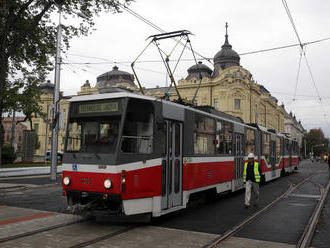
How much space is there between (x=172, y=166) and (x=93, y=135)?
86.4 inches

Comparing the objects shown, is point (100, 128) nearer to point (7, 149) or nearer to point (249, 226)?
point (249, 226)

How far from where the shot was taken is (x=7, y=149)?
30250 mm

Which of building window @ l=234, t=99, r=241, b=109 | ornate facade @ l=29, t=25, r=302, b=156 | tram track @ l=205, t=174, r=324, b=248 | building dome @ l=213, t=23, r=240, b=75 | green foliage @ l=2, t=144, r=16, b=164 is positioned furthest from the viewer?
building dome @ l=213, t=23, r=240, b=75

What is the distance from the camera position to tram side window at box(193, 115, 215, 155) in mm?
9855

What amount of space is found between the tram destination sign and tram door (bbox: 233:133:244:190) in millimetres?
7336

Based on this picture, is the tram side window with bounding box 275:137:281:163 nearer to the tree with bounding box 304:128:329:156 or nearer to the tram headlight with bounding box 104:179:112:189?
the tram headlight with bounding box 104:179:112:189

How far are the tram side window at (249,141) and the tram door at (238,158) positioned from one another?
801mm

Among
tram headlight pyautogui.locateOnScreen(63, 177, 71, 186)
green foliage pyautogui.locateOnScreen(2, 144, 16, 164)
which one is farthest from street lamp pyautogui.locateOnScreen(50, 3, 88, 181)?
green foliage pyautogui.locateOnScreen(2, 144, 16, 164)

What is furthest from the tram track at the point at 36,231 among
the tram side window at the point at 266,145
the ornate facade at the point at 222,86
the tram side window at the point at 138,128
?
the ornate facade at the point at 222,86

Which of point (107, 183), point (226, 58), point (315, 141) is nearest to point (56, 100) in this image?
point (107, 183)

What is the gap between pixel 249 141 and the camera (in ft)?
50.9

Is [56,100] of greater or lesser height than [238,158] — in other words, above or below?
above

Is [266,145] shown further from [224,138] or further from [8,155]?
[8,155]

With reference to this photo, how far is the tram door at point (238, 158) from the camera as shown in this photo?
1352 cm
